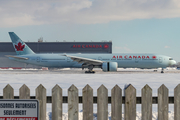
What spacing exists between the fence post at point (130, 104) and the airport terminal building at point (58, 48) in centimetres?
6146

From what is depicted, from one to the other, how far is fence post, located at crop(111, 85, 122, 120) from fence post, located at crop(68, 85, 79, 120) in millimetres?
707

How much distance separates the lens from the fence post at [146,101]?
159 inches

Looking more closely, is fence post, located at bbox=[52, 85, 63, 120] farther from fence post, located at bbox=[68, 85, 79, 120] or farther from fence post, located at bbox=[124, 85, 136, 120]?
fence post, located at bbox=[124, 85, 136, 120]

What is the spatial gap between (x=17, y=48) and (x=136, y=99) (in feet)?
133

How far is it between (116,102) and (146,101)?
60 centimetres

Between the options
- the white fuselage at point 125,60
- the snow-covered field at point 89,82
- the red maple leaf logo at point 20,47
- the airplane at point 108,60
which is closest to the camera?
the snow-covered field at point 89,82

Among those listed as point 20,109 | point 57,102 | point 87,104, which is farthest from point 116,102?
point 20,109

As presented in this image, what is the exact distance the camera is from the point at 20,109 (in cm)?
350

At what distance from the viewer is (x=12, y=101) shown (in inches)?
138

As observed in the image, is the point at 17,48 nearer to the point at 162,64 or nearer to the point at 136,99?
the point at 162,64

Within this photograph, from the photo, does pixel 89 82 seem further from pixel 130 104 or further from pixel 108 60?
pixel 108 60

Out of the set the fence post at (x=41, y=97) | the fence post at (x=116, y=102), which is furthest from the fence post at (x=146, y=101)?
the fence post at (x=41, y=97)

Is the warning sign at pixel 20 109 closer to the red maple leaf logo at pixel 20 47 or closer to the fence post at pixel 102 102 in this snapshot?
the fence post at pixel 102 102

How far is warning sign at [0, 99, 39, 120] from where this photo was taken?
3.48m
